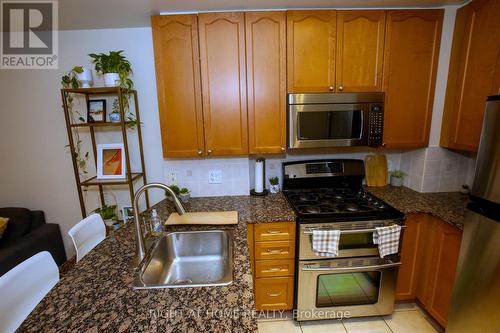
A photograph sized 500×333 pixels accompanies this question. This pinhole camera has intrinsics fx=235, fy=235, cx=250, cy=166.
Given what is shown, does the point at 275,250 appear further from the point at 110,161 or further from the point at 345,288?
the point at 110,161

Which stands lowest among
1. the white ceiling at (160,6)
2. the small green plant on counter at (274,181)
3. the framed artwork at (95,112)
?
the small green plant on counter at (274,181)

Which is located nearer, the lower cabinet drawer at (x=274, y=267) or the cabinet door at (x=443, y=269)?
the cabinet door at (x=443, y=269)

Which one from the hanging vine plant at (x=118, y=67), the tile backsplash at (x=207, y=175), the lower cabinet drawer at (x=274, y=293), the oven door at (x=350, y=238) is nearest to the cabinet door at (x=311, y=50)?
the tile backsplash at (x=207, y=175)

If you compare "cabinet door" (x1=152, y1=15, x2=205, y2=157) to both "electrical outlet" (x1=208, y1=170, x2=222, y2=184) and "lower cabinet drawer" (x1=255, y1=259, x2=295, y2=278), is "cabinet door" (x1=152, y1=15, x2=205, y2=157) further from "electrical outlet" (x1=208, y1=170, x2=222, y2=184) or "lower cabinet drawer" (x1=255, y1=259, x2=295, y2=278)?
"lower cabinet drawer" (x1=255, y1=259, x2=295, y2=278)

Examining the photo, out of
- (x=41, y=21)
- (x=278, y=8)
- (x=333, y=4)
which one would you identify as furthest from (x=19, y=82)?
(x=333, y=4)

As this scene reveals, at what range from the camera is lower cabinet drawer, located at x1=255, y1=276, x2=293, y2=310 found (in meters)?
1.82

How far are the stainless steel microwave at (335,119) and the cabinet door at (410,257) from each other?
2.20ft

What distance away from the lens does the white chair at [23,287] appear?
984mm

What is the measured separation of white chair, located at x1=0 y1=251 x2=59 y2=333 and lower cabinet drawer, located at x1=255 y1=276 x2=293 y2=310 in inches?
50.9

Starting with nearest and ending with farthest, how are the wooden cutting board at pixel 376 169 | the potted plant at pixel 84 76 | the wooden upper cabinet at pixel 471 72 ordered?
1. the wooden upper cabinet at pixel 471 72
2. the potted plant at pixel 84 76
3. the wooden cutting board at pixel 376 169

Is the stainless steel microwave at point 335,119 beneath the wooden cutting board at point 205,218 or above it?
above

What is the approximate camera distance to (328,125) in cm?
185

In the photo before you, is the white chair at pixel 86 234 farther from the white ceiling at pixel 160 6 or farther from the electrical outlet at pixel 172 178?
the white ceiling at pixel 160 6

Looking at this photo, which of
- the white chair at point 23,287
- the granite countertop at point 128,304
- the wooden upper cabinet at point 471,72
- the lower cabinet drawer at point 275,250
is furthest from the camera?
the lower cabinet drawer at point 275,250
